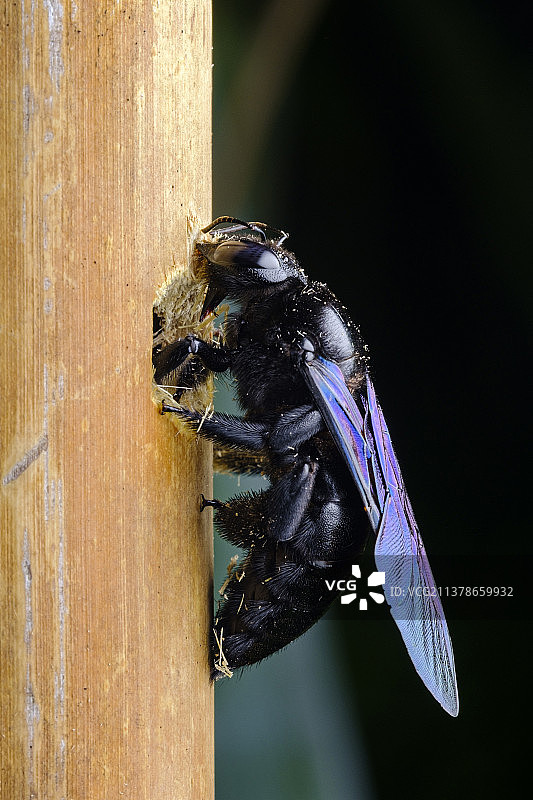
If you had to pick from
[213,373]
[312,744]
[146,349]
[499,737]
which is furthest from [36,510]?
[499,737]

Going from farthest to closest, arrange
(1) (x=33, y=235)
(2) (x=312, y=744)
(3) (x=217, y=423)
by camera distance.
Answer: (2) (x=312, y=744) < (3) (x=217, y=423) < (1) (x=33, y=235)

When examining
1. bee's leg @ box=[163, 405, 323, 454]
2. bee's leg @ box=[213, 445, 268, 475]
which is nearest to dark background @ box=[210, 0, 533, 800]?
bee's leg @ box=[213, 445, 268, 475]

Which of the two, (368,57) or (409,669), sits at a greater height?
(368,57)

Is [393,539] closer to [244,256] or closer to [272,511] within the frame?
[272,511]

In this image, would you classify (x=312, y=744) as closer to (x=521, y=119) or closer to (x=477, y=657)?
(x=477, y=657)

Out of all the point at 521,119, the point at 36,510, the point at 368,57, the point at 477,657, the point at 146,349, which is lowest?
the point at 477,657

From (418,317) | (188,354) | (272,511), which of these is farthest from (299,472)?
(418,317)

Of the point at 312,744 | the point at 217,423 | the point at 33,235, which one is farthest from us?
the point at 312,744
